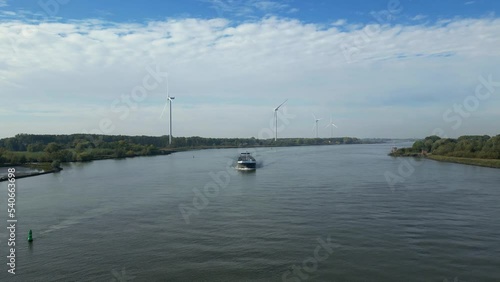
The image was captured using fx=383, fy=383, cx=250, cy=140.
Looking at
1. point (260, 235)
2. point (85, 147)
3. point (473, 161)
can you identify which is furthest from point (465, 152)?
point (85, 147)

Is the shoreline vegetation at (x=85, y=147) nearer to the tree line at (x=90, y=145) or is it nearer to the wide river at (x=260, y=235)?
the tree line at (x=90, y=145)

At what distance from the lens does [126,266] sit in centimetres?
894

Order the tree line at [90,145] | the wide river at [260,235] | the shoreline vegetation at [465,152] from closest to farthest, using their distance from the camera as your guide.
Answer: the wide river at [260,235], the shoreline vegetation at [465,152], the tree line at [90,145]

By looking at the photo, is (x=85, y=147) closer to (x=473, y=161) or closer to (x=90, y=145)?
(x=90, y=145)

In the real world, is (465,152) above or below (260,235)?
above

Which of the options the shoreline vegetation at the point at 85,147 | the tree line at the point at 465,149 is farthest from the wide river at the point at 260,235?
the tree line at the point at 465,149

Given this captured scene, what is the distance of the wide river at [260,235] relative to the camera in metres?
8.55

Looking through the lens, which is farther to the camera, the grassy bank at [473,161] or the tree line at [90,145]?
the tree line at [90,145]

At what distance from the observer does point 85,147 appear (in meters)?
61.6

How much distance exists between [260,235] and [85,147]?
2252 inches

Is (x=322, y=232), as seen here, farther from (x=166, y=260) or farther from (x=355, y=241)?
(x=166, y=260)

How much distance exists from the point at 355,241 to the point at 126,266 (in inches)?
234

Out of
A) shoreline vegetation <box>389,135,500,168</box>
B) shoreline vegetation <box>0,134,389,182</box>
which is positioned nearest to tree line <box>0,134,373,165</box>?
shoreline vegetation <box>0,134,389,182</box>

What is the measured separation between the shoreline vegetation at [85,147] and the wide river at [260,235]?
1737 centimetres
